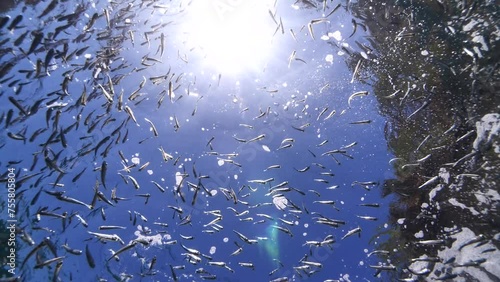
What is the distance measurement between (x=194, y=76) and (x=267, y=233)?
7574 millimetres

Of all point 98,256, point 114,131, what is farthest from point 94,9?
point 98,256

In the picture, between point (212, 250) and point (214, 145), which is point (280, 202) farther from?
point (212, 250)

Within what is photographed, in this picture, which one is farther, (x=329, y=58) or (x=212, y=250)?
(x=212, y=250)

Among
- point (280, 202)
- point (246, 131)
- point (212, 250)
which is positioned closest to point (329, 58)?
point (246, 131)

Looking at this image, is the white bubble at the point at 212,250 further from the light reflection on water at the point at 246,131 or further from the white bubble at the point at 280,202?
the white bubble at the point at 280,202

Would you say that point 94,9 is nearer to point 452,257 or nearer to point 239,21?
point 239,21

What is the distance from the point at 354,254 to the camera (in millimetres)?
15352

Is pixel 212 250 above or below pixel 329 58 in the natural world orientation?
below

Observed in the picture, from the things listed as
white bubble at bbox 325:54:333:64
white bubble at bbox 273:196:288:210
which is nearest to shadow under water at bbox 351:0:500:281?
white bubble at bbox 325:54:333:64

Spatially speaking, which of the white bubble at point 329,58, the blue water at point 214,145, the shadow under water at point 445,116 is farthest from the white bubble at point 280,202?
the white bubble at point 329,58

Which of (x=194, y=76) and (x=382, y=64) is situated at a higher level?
(x=194, y=76)

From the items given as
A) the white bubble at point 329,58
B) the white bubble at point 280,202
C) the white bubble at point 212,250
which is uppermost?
the white bubble at point 329,58

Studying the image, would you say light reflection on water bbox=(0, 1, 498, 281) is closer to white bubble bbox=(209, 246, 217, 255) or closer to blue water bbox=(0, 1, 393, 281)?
blue water bbox=(0, 1, 393, 281)

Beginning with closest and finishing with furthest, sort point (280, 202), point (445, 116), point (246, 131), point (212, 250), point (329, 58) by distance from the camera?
point (445, 116) < point (329, 58) < point (246, 131) < point (280, 202) < point (212, 250)
